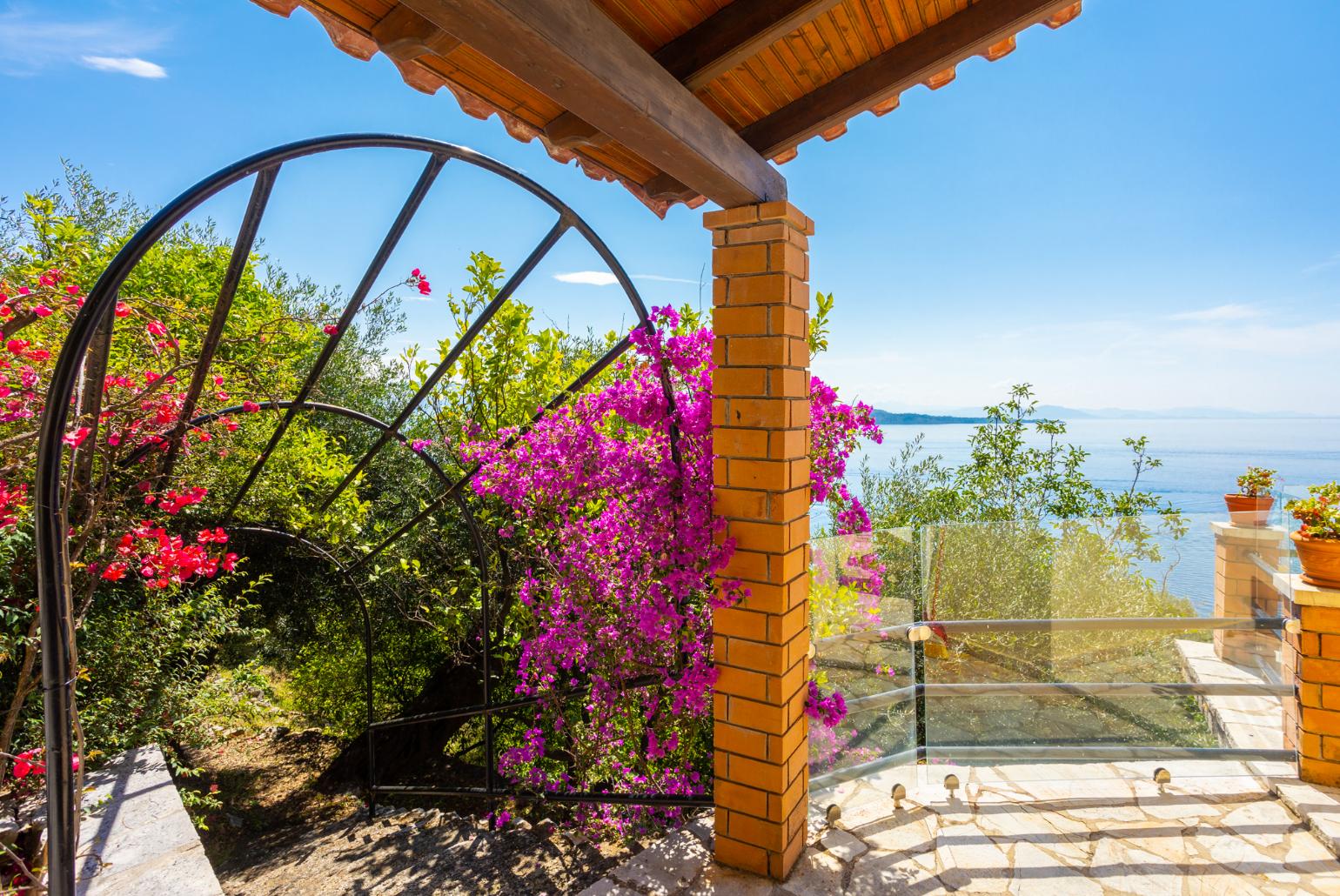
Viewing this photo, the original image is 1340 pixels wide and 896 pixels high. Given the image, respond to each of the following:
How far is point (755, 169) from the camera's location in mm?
1720

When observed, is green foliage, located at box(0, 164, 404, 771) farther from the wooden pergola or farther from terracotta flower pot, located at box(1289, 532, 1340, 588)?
terracotta flower pot, located at box(1289, 532, 1340, 588)

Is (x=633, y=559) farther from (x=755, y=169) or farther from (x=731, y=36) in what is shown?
(x=731, y=36)

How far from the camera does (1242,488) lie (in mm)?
3139

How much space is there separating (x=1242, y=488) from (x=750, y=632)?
3037 millimetres

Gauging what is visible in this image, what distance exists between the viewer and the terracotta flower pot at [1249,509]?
278 centimetres

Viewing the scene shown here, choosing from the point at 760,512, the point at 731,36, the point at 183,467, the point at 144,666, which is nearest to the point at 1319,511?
the point at 760,512

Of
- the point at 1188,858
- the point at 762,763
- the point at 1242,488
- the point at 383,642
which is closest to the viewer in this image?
the point at 762,763

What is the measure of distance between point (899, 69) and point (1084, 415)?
996cm

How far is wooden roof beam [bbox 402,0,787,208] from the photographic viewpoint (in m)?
0.93

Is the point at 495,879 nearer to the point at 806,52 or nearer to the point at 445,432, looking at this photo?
the point at 445,432

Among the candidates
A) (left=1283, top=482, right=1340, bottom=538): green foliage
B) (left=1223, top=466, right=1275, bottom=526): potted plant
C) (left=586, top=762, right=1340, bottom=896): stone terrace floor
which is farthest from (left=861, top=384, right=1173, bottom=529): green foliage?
(left=586, top=762, right=1340, bottom=896): stone terrace floor

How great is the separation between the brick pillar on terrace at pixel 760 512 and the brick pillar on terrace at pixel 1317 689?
2.19 meters

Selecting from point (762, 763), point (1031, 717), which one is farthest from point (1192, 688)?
point (762, 763)

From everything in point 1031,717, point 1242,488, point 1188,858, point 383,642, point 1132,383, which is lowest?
point 383,642
